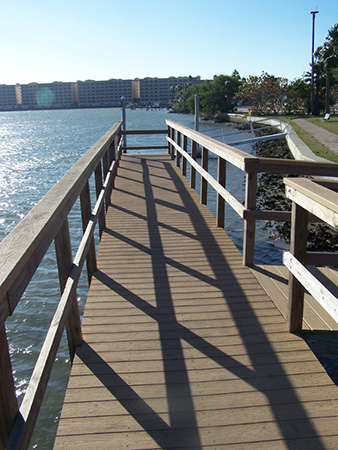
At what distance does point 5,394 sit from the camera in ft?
5.32

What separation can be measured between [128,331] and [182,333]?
0.39 m

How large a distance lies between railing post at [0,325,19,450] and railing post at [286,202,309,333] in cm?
208

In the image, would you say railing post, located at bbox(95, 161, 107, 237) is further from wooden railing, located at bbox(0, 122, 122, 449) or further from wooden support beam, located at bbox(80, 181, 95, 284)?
wooden railing, located at bbox(0, 122, 122, 449)

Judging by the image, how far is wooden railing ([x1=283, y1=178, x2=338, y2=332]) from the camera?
250 cm

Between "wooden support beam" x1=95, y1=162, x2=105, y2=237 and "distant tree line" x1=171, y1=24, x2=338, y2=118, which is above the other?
"distant tree line" x1=171, y1=24, x2=338, y2=118

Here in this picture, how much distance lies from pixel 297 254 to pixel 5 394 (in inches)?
83.9

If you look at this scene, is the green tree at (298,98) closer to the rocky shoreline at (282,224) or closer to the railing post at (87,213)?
the rocky shoreline at (282,224)

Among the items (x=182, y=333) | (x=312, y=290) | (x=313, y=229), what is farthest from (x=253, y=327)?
(x=313, y=229)

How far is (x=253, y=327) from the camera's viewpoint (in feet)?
11.1

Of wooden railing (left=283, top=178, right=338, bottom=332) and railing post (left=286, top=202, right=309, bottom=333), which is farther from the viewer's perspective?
railing post (left=286, top=202, right=309, bottom=333)

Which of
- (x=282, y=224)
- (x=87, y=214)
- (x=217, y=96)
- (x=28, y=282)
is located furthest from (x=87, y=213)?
(x=217, y=96)

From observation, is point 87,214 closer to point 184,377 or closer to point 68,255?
point 68,255

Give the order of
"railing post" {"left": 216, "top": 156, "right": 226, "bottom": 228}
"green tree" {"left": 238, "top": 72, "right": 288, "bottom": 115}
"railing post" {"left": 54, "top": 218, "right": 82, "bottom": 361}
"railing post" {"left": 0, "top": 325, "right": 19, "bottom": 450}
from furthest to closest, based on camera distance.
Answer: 1. "green tree" {"left": 238, "top": 72, "right": 288, "bottom": 115}
2. "railing post" {"left": 216, "top": 156, "right": 226, "bottom": 228}
3. "railing post" {"left": 54, "top": 218, "right": 82, "bottom": 361}
4. "railing post" {"left": 0, "top": 325, "right": 19, "bottom": 450}

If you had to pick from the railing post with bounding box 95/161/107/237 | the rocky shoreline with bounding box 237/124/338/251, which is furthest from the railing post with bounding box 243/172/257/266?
the rocky shoreline with bounding box 237/124/338/251
